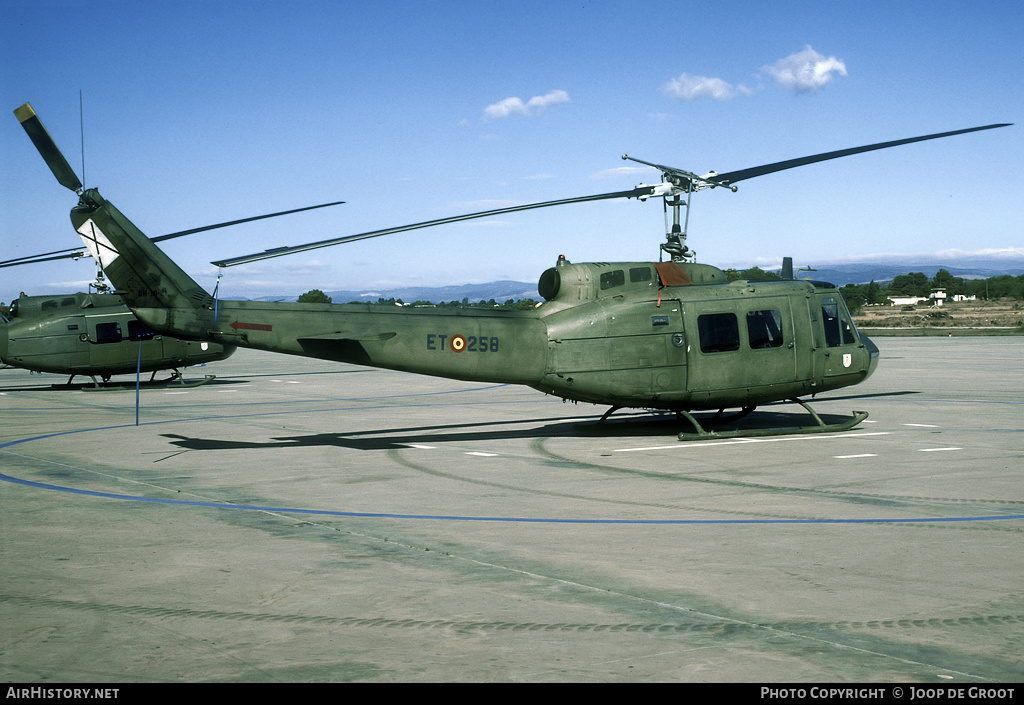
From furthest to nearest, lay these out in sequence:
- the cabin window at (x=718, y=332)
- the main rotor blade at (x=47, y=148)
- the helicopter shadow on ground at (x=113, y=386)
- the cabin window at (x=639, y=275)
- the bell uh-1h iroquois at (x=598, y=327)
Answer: the helicopter shadow on ground at (x=113, y=386) < the cabin window at (x=639, y=275) < the cabin window at (x=718, y=332) < the bell uh-1h iroquois at (x=598, y=327) < the main rotor blade at (x=47, y=148)

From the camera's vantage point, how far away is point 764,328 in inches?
643

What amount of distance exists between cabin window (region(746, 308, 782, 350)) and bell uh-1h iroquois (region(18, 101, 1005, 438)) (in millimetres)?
18

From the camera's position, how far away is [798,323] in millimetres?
16547

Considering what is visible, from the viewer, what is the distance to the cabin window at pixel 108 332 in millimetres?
27922

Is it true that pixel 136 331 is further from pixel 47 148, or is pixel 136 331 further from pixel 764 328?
pixel 764 328

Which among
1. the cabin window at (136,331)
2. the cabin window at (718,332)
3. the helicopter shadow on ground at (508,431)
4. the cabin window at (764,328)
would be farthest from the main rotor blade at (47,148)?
the cabin window at (136,331)

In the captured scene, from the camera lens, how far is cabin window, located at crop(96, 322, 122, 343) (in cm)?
2792

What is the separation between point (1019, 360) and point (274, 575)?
3598 centimetres

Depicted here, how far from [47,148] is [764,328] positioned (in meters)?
12.3

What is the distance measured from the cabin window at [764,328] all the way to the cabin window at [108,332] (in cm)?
2032

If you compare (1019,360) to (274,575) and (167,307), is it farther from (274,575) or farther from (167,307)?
(274,575)

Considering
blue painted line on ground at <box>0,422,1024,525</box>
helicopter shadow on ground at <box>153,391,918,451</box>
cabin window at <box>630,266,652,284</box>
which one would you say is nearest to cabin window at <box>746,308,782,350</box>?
cabin window at <box>630,266,652,284</box>

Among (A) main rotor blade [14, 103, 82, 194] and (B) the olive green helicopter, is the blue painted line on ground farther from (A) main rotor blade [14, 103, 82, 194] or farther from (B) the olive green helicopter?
(B) the olive green helicopter

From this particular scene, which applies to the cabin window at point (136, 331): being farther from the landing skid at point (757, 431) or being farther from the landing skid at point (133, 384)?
the landing skid at point (757, 431)
